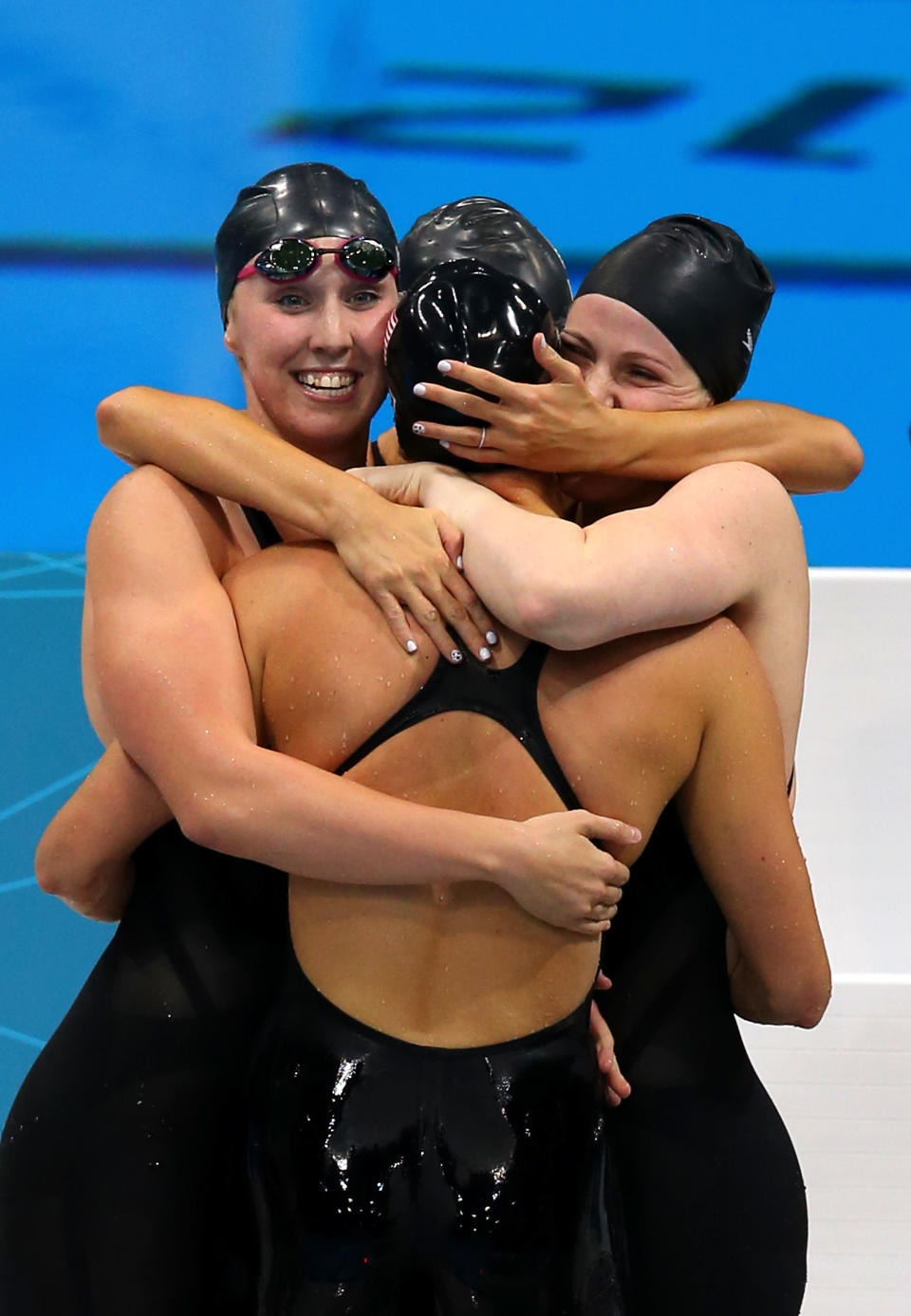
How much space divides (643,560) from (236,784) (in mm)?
490

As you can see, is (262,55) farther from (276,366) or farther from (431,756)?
(431,756)

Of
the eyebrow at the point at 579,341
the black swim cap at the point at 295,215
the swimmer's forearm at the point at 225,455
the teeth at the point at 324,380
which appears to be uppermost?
the black swim cap at the point at 295,215

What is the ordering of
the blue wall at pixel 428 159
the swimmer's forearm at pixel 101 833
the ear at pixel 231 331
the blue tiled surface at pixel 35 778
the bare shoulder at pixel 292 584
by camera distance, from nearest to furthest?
1. the bare shoulder at pixel 292 584
2. the swimmer's forearm at pixel 101 833
3. the ear at pixel 231 331
4. the blue tiled surface at pixel 35 778
5. the blue wall at pixel 428 159

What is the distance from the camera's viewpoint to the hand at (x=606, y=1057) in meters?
1.96

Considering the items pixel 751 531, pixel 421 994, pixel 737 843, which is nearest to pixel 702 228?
pixel 751 531

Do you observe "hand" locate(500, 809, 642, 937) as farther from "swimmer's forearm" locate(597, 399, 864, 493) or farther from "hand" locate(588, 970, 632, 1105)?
"swimmer's forearm" locate(597, 399, 864, 493)

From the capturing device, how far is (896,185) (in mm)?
7039

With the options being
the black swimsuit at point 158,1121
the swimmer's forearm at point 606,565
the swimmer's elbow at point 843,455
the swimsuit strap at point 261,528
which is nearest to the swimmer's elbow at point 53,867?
the black swimsuit at point 158,1121

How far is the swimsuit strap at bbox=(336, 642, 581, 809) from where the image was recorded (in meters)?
1.73

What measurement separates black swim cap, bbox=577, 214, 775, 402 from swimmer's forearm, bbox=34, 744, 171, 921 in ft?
2.81

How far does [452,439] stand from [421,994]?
61 cm

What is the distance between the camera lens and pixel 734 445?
2068mm

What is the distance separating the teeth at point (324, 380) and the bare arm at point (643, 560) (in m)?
0.37

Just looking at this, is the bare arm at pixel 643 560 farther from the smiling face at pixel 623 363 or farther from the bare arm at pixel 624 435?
the smiling face at pixel 623 363
